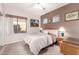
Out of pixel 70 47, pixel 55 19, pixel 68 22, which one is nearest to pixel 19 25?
pixel 55 19

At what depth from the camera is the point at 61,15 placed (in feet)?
4.89

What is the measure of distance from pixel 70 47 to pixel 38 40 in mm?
535

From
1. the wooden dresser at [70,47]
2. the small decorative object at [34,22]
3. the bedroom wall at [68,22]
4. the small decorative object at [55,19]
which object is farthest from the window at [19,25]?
the wooden dresser at [70,47]

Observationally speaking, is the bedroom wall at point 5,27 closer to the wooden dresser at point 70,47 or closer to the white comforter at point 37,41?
the white comforter at point 37,41

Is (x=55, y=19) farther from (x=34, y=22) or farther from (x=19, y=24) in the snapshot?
(x=19, y=24)

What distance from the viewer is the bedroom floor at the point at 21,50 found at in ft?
4.72

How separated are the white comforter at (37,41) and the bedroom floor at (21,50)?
73 mm

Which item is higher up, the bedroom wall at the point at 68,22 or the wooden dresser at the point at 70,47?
the bedroom wall at the point at 68,22

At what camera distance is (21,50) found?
4.76 ft

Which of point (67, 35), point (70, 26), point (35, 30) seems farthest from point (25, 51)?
point (70, 26)

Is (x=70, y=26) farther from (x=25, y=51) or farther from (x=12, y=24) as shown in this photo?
(x=12, y=24)

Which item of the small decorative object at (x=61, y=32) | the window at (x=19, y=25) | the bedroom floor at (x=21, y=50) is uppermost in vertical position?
the window at (x=19, y=25)

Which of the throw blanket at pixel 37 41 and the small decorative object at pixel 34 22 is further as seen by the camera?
the small decorative object at pixel 34 22
